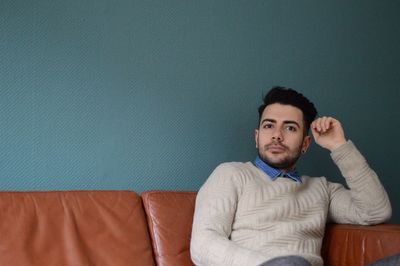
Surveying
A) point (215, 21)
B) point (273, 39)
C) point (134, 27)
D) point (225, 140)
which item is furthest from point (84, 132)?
point (273, 39)

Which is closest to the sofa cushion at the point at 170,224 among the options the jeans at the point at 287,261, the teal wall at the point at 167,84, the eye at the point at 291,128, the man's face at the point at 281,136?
the teal wall at the point at 167,84

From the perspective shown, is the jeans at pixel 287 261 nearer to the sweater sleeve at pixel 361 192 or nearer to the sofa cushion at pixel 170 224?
the sofa cushion at pixel 170 224

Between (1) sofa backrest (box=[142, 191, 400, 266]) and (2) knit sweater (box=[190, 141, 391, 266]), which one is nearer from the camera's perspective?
(2) knit sweater (box=[190, 141, 391, 266])

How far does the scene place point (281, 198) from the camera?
181 cm

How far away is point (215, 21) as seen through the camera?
2.28 meters

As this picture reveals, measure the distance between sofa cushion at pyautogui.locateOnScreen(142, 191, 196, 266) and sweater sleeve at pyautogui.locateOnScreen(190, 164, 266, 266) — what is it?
11cm

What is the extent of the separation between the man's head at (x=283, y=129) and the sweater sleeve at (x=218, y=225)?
7.5 inches

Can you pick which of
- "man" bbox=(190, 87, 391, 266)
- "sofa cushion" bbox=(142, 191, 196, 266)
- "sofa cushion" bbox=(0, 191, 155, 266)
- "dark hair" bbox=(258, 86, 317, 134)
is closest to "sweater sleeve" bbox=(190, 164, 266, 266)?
"man" bbox=(190, 87, 391, 266)

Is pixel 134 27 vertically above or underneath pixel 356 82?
above

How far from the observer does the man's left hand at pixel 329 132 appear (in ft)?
6.43

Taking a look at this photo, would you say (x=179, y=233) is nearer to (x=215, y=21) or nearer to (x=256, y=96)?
(x=256, y=96)

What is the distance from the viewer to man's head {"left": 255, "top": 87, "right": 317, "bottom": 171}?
188cm

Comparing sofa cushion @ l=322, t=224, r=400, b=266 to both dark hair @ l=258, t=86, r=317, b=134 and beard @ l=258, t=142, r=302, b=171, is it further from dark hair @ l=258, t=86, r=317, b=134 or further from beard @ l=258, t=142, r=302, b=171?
dark hair @ l=258, t=86, r=317, b=134

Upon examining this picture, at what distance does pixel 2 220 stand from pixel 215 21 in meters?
1.30
